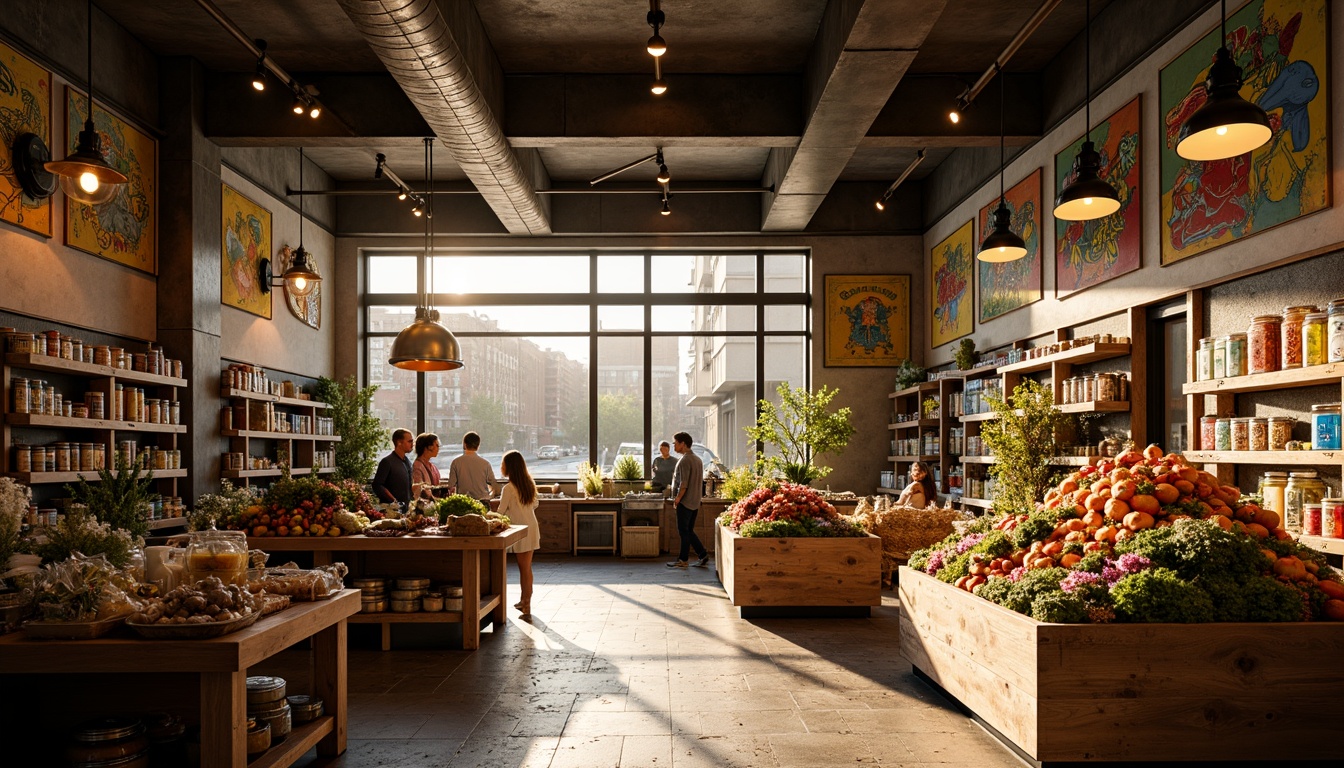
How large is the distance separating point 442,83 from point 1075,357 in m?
5.34

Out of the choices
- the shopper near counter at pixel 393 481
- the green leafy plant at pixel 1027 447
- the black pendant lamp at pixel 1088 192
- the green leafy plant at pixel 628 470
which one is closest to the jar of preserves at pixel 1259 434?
the black pendant lamp at pixel 1088 192

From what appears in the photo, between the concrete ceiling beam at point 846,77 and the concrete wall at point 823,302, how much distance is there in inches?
90.6

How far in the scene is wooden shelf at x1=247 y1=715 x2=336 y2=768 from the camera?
142 inches

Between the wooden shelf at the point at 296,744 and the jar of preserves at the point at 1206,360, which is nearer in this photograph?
the wooden shelf at the point at 296,744

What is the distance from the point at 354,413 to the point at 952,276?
7.77 m

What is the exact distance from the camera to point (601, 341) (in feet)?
44.9

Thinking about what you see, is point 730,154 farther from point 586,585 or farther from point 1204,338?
→ point 1204,338

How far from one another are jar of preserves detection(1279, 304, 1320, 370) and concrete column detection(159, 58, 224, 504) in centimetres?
831

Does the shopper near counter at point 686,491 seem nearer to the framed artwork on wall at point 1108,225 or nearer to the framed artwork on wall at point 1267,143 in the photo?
the framed artwork on wall at point 1108,225

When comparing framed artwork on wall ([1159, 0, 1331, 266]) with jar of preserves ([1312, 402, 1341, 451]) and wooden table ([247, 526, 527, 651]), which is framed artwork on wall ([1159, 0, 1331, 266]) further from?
wooden table ([247, 526, 527, 651])

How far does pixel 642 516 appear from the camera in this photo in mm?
12469

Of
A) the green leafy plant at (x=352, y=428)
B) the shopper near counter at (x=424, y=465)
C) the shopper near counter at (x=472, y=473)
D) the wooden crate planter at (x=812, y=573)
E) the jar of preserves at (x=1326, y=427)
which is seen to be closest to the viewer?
the jar of preserves at (x=1326, y=427)

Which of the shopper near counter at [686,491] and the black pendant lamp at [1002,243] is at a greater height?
the black pendant lamp at [1002,243]

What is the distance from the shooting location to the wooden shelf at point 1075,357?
7.22m
